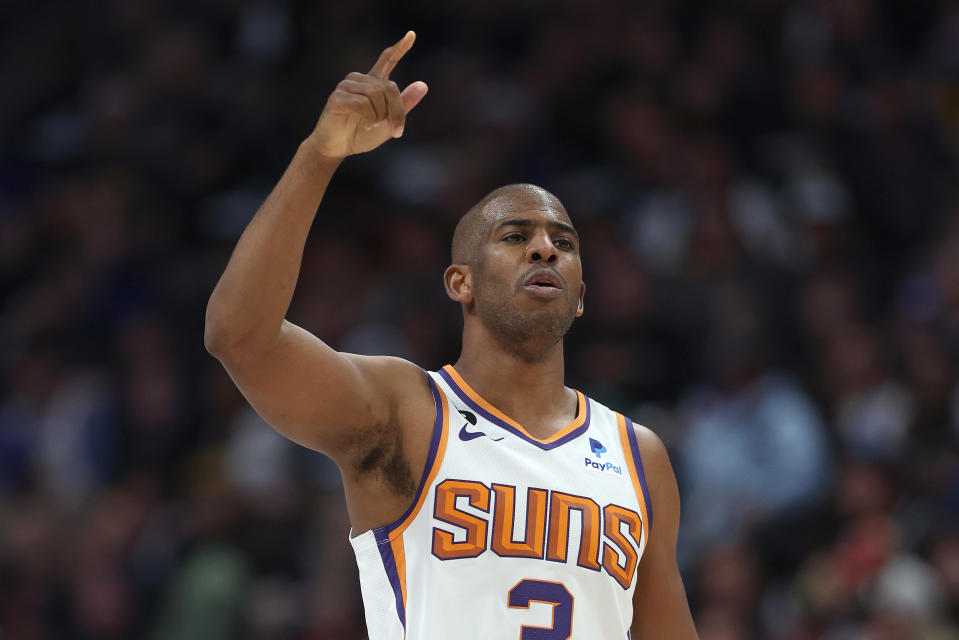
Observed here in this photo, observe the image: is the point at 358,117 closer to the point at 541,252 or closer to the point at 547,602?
the point at 541,252

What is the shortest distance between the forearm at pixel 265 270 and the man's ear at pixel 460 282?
94cm

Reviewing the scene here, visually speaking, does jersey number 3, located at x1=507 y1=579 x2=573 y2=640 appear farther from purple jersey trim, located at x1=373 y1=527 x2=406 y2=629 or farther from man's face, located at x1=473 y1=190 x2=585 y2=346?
man's face, located at x1=473 y1=190 x2=585 y2=346

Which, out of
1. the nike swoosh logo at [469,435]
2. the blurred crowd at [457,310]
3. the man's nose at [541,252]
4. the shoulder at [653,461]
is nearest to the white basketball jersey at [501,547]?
the nike swoosh logo at [469,435]

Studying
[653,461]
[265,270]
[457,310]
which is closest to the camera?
[265,270]

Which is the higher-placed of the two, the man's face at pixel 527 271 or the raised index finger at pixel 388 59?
the raised index finger at pixel 388 59

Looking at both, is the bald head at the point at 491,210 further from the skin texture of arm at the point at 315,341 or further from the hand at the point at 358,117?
the hand at the point at 358,117

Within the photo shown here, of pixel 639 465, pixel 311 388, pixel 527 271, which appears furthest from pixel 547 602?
pixel 527 271

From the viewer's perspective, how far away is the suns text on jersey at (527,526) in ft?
12.5

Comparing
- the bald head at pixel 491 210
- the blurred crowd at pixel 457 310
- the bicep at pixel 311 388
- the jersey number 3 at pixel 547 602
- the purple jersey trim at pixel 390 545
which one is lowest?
the jersey number 3 at pixel 547 602

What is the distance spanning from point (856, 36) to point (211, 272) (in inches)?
226

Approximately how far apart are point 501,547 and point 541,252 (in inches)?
38.5

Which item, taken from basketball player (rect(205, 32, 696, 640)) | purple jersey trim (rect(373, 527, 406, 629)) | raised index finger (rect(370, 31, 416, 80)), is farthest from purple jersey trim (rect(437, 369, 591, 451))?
raised index finger (rect(370, 31, 416, 80))

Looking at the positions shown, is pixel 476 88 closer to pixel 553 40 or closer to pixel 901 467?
pixel 553 40

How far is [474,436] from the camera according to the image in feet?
13.2
